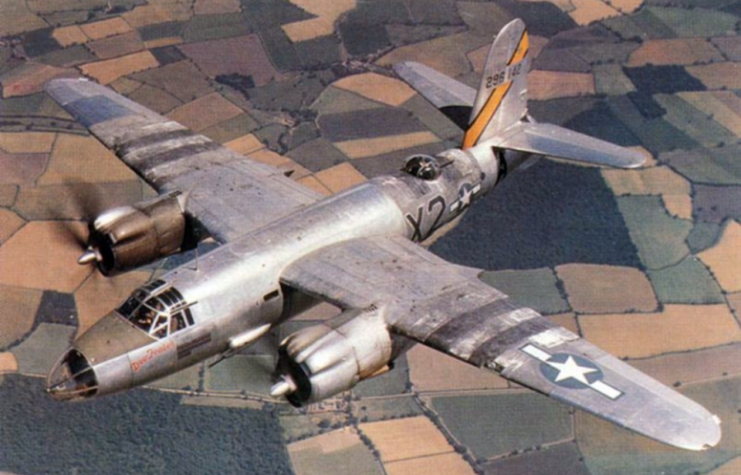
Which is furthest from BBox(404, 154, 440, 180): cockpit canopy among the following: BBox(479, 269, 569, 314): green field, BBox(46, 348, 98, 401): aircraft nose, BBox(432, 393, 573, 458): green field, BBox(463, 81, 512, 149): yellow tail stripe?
BBox(479, 269, 569, 314): green field

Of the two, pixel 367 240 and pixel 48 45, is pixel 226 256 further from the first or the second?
pixel 48 45

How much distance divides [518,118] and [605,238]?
69.5 ft

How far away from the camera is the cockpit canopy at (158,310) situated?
1073 inches

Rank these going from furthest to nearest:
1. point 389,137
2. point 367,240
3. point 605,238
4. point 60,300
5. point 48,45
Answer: point 48,45
point 389,137
point 605,238
point 60,300
point 367,240

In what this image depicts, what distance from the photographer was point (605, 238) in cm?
5888

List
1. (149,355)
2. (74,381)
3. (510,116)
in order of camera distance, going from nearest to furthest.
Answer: (74,381), (149,355), (510,116)

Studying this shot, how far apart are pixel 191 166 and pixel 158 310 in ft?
31.2

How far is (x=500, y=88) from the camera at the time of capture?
38.8 meters

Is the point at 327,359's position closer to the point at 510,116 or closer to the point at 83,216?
the point at 83,216

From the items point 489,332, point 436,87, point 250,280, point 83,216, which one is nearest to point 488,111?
point 436,87

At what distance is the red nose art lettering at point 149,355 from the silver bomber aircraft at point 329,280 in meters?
0.03

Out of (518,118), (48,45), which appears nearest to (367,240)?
(518,118)

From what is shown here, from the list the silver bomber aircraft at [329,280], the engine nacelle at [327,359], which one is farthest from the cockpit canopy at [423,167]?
the engine nacelle at [327,359]

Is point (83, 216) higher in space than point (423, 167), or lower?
lower
